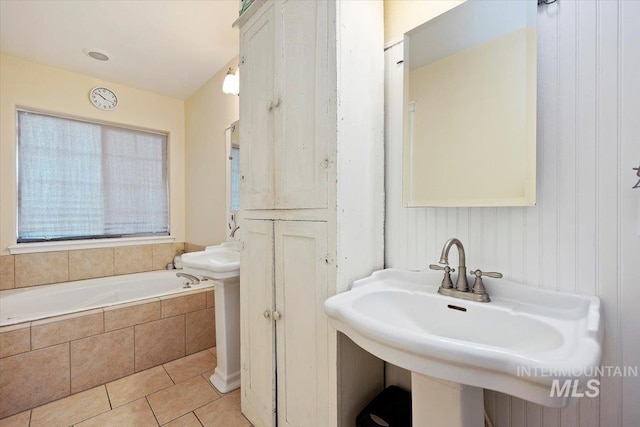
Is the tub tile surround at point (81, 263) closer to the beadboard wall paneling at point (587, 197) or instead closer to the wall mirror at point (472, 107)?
the wall mirror at point (472, 107)

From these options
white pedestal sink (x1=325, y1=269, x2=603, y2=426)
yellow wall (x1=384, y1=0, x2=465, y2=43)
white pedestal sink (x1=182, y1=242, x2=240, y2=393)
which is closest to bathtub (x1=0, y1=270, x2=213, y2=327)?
white pedestal sink (x1=182, y1=242, x2=240, y2=393)

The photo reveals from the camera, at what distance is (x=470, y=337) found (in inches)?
35.4

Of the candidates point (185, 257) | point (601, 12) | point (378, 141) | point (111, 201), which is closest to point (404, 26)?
point (378, 141)

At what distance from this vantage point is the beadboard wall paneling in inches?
30.2

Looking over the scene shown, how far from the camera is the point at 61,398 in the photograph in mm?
1728

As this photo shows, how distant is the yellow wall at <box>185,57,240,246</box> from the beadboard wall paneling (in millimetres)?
→ 2177

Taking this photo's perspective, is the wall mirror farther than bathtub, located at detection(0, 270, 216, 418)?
No

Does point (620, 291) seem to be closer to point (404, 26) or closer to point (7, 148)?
point (404, 26)

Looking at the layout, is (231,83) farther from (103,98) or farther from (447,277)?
(447,277)

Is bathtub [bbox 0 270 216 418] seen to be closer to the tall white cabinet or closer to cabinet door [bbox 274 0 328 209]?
the tall white cabinet

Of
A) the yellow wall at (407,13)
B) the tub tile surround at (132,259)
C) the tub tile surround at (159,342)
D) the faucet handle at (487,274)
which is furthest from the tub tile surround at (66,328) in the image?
the yellow wall at (407,13)

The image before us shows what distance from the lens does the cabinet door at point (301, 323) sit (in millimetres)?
1078

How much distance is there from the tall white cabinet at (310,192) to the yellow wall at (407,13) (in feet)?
0.22

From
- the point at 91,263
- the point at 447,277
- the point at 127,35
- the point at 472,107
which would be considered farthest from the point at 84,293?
the point at 472,107
